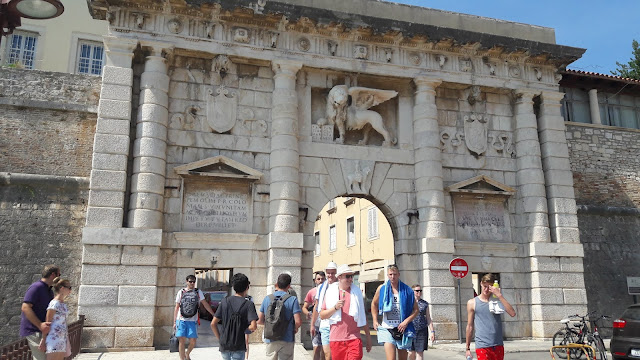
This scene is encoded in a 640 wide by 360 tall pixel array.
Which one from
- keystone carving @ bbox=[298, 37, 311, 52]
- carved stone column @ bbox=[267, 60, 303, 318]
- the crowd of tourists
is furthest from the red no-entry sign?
keystone carving @ bbox=[298, 37, 311, 52]

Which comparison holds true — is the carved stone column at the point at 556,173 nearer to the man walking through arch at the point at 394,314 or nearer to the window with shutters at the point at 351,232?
the man walking through arch at the point at 394,314

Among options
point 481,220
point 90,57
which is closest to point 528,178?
point 481,220

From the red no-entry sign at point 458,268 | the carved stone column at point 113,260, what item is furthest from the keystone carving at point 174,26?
the red no-entry sign at point 458,268

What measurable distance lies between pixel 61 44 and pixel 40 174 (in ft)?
34.2

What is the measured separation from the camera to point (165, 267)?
12.6 metres

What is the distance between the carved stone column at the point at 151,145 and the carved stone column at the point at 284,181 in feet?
8.75

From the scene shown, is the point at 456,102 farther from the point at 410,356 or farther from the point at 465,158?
the point at 410,356

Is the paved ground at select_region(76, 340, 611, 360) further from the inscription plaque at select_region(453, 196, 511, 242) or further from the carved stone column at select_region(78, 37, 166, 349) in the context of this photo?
the inscription plaque at select_region(453, 196, 511, 242)

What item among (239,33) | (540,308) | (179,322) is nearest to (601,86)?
(540,308)

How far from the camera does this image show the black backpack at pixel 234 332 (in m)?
6.29

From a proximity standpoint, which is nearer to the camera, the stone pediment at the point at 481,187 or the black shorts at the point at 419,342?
the black shorts at the point at 419,342

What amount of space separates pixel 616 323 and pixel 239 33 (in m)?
10.7

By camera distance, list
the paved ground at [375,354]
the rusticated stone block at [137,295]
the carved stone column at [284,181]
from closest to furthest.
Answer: the paved ground at [375,354] < the rusticated stone block at [137,295] < the carved stone column at [284,181]

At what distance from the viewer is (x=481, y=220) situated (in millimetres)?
15273
